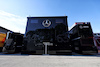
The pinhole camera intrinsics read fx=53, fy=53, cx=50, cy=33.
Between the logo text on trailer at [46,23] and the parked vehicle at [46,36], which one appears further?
the logo text on trailer at [46,23]

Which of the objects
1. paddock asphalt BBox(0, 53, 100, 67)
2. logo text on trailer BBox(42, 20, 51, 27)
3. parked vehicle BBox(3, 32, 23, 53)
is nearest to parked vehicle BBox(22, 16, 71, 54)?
logo text on trailer BBox(42, 20, 51, 27)

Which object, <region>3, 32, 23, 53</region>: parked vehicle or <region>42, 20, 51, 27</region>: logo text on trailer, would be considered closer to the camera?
<region>3, 32, 23, 53</region>: parked vehicle

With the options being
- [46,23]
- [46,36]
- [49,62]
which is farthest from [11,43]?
[49,62]

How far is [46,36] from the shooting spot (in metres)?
10.8

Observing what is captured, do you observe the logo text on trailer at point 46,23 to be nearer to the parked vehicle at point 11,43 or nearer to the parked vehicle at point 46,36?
the parked vehicle at point 46,36

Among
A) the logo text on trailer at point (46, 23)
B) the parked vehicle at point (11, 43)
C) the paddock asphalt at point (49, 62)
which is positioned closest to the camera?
the paddock asphalt at point (49, 62)

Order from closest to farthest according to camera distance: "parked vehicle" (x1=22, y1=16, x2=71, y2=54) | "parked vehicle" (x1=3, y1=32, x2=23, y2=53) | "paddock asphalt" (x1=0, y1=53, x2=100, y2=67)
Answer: "paddock asphalt" (x1=0, y1=53, x2=100, y2=67) → "parked vehicle" (x1=22, y1=16, x2=71, y2=54) → "parked vehicle" (x1=3, y1=32, x2=23, y2=53)

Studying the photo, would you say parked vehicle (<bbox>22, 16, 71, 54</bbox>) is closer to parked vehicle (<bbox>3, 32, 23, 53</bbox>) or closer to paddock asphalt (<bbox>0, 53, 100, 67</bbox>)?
parked vehicle (<bbox>3, 32, 23, 53</bbox>)

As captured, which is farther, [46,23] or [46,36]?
[46,23]

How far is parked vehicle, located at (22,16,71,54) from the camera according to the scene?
10227 mm

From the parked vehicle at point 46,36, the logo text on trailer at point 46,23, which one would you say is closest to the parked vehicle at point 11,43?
the parked vehicle at point 46,36

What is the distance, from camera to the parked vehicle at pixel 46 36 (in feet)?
33.6

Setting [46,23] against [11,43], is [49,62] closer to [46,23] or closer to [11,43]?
[46,23]

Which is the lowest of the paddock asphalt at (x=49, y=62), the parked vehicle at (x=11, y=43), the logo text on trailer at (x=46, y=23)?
the paddock asphalt at (x=49, y=62)
